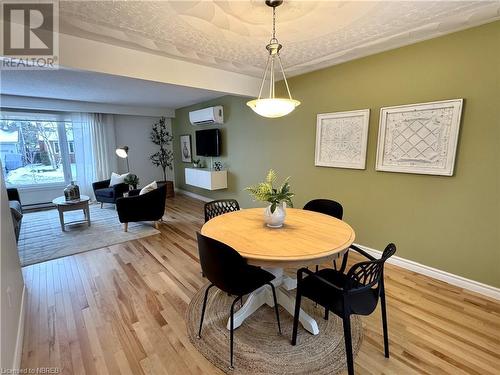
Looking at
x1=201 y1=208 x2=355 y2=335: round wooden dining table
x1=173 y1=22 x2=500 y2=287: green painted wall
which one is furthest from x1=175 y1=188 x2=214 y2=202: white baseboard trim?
x1=201 y1=208 x2=355 y2=335: round wooden dining table

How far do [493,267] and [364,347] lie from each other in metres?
1.53

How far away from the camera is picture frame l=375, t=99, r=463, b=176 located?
2213 millimetres

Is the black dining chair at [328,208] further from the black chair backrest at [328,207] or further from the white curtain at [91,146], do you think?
the white curtain at [91,146]

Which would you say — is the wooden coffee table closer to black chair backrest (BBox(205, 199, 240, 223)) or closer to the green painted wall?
black chair backrest (BBox(205, 199, 240, 223))

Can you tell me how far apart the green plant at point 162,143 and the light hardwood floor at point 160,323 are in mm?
4217

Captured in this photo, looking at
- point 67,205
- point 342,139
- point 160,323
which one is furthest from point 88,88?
point 342,139

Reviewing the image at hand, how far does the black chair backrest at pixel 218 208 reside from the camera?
8.24 feet

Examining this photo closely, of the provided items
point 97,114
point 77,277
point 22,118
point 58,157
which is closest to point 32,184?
point 58,157

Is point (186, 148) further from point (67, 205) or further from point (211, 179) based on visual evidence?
point (67, 205)

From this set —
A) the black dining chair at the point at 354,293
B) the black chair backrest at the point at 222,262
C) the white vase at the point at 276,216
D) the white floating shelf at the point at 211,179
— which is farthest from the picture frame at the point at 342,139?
the white floating shelf at the point at 211,179

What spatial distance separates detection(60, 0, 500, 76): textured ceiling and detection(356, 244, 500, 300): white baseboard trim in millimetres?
2318

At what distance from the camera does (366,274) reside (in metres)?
1.34

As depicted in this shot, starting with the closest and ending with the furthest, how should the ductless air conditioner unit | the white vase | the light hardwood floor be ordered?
the light hardwood floor
the white vase
the ductless air conditioner unit
